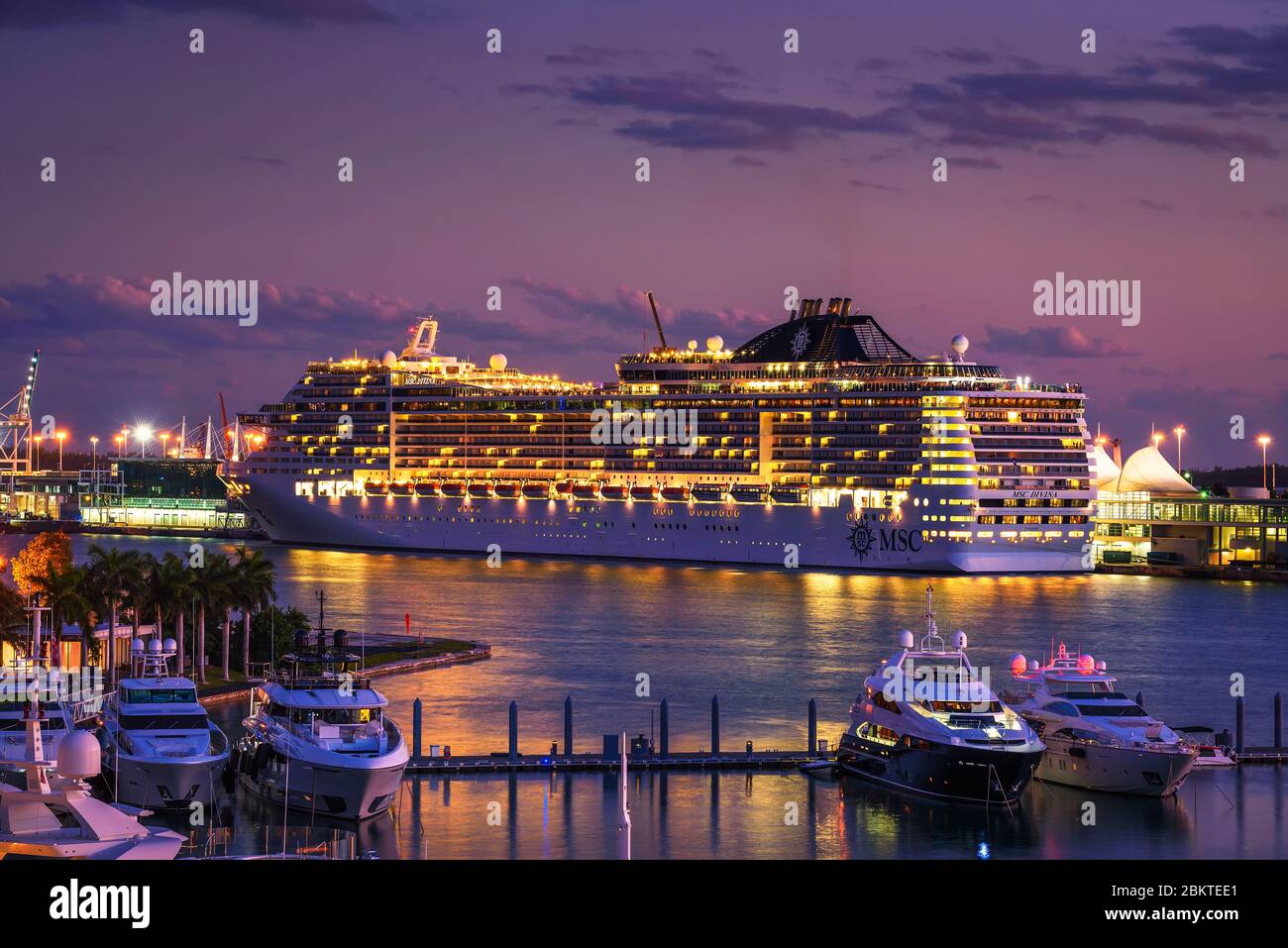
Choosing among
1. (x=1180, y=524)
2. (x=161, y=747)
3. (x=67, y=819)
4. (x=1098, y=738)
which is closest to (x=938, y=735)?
(x=1098, y=738)

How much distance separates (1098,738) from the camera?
2966 centimetres

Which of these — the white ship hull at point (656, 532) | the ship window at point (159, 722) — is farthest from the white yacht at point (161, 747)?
the white ship hull at point (656, 532)

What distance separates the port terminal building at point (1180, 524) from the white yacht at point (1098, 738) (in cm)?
6711

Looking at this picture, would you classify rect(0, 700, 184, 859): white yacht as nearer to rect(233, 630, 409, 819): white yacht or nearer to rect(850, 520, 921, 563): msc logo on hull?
rect(233, 630, 409, 819): white yacht

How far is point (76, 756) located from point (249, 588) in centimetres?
2402

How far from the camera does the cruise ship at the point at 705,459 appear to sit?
86062 millimetres

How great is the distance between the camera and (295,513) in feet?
347

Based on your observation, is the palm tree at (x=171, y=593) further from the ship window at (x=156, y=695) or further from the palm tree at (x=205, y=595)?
the ship window at (x=156, y=695)

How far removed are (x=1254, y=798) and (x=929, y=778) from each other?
5662 millimetres

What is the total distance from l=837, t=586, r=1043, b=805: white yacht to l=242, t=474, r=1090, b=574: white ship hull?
53832mm

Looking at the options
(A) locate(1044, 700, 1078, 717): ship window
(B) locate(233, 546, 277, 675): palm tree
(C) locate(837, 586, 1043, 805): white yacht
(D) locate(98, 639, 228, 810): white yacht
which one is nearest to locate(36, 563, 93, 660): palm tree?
(B) locate(233, 546, 277, 675): palm tree

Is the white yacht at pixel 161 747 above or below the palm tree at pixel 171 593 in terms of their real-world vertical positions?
below
